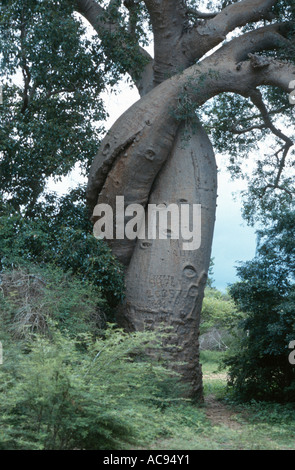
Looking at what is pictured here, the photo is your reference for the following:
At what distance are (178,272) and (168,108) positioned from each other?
2744mm

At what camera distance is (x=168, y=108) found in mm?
10734

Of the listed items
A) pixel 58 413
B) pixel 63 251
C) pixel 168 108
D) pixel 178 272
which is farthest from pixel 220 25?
pixel 58 413

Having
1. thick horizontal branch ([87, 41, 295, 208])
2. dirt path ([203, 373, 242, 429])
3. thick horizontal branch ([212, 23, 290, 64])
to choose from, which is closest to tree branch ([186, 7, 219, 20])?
thick horizontal branch ([212, 23, 290, 64])

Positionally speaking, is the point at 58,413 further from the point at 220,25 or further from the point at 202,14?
the point at 202,14

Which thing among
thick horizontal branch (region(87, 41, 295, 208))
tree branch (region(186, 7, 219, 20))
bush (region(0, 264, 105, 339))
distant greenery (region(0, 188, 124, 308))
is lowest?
bush (region(0, 264, 105, 339))

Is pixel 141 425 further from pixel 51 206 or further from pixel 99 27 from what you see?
pixel 99 27

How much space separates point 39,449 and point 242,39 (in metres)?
8.78

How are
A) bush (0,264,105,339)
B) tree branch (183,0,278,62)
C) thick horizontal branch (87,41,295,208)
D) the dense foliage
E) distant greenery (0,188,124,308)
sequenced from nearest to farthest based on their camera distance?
bush (0,264,105,339) < distant greenery (0,188,124,308) < the dense foliage < thick horizontal branch (87,41,295,208) < tree branch (183,0,278,62)

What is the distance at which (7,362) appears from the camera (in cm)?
671

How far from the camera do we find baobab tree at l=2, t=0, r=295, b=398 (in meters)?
10.6

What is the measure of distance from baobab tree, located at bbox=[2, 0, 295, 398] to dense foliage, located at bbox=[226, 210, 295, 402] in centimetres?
85

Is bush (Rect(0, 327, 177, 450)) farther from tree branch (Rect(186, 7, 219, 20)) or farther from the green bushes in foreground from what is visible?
tree branch (Rect(186, 7, 219, 20))

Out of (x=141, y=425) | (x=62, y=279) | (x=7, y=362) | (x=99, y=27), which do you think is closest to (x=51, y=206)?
(x=62, y=279)

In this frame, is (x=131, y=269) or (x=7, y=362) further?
(x=131, y=269)
